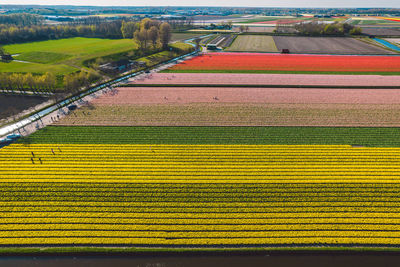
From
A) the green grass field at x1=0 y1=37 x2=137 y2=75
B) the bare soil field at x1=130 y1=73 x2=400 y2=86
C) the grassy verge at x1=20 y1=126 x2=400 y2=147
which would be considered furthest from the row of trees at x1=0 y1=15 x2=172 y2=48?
the grassy verge at x1=20 y1=126 x2=400 y2=147

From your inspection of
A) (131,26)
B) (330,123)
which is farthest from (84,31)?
(330,123)

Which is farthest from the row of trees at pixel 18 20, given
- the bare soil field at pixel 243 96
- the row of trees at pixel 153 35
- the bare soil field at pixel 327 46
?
the bare soil field at pixel 327 46

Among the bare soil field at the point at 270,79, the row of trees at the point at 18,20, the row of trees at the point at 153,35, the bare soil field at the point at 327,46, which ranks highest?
the row of trees at the point at 18,20

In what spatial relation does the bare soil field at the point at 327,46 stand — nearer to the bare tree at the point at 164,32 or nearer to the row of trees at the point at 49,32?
the bare tree at the point at 164,32

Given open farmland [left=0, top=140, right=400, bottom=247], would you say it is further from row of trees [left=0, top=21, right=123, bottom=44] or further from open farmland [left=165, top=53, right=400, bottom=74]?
row of trees [left=0, top=21, right=123, bottom=44]

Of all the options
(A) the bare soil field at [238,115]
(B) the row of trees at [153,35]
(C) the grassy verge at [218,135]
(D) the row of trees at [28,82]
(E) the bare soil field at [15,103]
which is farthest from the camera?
(B) the row of trees at [153,35]

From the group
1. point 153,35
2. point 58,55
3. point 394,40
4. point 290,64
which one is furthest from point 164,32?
point 394,40

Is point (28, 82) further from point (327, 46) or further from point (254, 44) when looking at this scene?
point (327, 46)

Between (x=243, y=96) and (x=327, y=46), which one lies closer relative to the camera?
(x=243, y=96)
